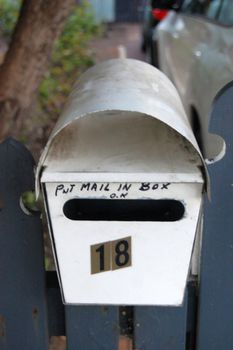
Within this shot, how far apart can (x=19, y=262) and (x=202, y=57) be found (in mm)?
2235

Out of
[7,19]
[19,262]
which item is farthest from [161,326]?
[7,19]

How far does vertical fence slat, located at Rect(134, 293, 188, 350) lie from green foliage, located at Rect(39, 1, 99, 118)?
15.1 feet

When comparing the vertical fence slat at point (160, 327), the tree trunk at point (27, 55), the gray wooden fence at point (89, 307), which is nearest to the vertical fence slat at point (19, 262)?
the gray wooden fence at point (89, 307)

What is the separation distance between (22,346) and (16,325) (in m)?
0.09

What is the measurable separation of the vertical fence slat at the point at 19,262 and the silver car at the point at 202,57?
2.93ft

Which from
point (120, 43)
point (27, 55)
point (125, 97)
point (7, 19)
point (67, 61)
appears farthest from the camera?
point (120, 43)

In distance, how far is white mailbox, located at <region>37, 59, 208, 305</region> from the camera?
1568 mm

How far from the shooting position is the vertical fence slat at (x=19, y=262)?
177 centimetres

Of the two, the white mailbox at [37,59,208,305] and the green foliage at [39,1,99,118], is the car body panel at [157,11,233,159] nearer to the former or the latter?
the white mailbox at [37,59,208,305]

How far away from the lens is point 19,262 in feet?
6.18

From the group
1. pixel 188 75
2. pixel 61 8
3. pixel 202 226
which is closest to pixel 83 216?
pixel 202 226

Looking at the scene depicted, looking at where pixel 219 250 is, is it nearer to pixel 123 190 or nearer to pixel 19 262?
pixel 123 190

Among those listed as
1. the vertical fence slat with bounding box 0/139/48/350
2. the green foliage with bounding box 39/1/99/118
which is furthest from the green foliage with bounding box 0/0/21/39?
the vertical fence slat with bounding box 0/139/48/350

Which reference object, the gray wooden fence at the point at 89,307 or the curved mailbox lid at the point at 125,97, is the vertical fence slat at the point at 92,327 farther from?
the curved mailbox lid at the point at 125,97
